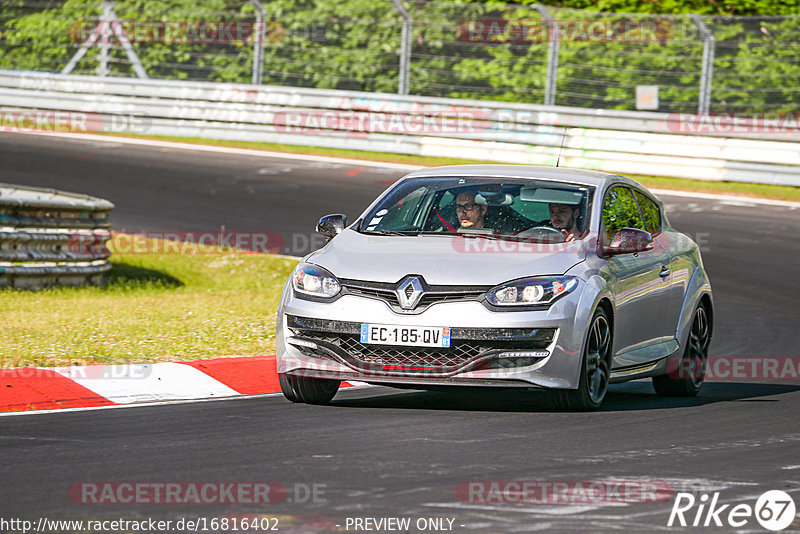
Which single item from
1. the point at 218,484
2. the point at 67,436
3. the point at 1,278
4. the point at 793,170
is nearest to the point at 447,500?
the point at 218,484

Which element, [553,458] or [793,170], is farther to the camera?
[793,170]

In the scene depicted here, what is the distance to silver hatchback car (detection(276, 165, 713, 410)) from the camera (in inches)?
323

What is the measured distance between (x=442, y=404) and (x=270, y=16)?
19075mm

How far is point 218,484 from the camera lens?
620 centimetres

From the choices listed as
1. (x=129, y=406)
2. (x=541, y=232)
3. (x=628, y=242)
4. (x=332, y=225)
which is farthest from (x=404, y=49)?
(x=129, y=406)

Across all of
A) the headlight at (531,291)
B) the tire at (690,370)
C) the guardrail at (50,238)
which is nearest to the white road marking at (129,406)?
the headlight at (531,291)

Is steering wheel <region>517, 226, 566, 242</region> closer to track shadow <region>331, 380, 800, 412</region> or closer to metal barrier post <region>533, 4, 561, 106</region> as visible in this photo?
track shadow <region>331, 380, 800, 412</region>

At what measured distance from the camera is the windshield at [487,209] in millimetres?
9125

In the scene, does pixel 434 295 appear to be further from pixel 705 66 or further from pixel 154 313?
pixel 705 66

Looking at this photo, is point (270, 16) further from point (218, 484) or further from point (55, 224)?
point (218, 484)

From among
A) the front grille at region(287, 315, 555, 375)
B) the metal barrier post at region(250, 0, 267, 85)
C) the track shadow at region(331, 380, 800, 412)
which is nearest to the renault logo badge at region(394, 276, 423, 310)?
the front grille at region(287, 315, 555, 375)

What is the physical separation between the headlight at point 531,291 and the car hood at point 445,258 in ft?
0.14

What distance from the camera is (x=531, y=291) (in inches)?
325

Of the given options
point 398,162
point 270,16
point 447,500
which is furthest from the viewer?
point 270,16
